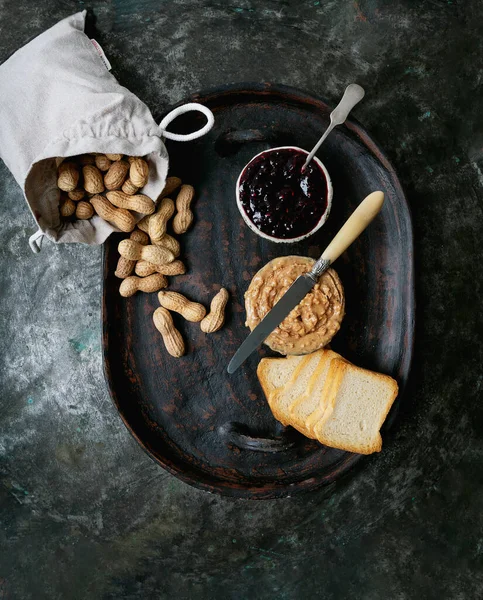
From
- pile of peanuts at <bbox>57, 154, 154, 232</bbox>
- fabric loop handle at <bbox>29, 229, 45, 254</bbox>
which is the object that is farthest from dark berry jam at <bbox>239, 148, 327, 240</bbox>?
fabric loop handle at <bbox>29, 229, 45, 254</bbox>

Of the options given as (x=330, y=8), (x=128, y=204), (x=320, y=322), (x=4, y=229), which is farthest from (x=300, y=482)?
Result: (x=330, y=8)

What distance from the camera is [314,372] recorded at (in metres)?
1.22

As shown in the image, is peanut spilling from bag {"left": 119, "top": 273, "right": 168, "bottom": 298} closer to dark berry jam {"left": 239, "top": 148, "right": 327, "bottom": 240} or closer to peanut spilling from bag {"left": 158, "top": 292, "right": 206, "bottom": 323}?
peanut spilling from bag {"left": 158, "top": 292, "right": 206, "bottom": 323}

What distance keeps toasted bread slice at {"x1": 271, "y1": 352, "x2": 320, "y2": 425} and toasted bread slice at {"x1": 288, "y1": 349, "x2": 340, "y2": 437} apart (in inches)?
0.5

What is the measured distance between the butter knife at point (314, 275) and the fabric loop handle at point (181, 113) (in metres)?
0.34

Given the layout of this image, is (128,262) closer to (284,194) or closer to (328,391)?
(284,194)

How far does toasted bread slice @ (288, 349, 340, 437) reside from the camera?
122cm

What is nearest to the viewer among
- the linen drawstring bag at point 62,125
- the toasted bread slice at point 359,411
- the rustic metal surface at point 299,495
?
the linen drawstring bag at point 62,125

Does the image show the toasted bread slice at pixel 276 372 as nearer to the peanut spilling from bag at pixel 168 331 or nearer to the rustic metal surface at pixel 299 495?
the peanut spilling from bag at pixel 168 331

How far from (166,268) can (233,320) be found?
19 centimetres

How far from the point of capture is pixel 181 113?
3.99ft

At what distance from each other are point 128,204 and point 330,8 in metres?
0.73

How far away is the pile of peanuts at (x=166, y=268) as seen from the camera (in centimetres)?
126

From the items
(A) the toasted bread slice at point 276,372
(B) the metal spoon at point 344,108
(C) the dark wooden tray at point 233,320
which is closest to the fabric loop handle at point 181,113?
(C) the dark wooden tray at point 233,320
